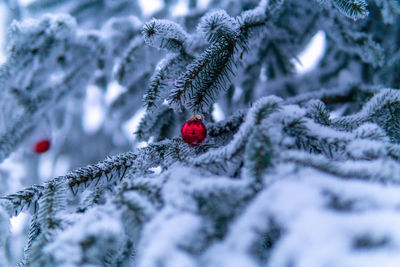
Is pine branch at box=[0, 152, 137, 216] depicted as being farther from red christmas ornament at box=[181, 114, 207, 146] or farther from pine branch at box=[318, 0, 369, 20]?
pine branch at box=[318, 0, 369, 20]

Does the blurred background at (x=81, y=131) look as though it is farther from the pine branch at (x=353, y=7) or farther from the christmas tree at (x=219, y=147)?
the pine branch at (x=353, y=7)

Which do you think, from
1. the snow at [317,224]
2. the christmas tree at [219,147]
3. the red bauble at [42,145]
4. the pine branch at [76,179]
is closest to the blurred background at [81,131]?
the red bauble at [42,145]

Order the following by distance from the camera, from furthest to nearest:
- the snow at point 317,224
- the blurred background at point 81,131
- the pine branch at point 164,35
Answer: the blurred background at point 81,131
the pine branch at point 164,35
the snow at point 317,224

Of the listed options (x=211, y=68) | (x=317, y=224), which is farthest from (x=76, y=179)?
(x=317, y=224)

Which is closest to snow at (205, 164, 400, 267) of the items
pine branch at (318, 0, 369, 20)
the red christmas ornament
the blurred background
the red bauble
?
the red christmas ornament

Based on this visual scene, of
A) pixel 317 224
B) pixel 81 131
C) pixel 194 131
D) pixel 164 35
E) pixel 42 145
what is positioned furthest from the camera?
pixel 81 131

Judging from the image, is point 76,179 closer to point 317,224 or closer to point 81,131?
point 317,224

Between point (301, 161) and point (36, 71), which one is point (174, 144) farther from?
point (36, 71)

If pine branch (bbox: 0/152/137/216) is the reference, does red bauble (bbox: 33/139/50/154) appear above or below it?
above
